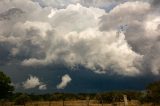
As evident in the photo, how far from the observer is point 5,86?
85.2 meters

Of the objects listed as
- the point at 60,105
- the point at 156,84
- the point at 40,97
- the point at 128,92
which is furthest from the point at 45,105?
the point at 40,97

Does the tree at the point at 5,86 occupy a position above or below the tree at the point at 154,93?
above

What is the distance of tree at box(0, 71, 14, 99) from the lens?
84.9 metres

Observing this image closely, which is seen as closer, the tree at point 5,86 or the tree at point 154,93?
the tree at point 154,93

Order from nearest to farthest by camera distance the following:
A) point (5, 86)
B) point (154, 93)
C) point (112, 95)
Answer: point (154, 93)
point (112, 95)
point (5, 86)

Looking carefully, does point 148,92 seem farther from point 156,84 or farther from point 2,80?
point 2,80

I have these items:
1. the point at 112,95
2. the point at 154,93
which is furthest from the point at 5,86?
the point at 154,93

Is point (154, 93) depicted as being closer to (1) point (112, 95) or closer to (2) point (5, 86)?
(1) point (112, 95)

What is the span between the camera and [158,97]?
203 ft

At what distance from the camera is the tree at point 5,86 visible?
84.9 meters

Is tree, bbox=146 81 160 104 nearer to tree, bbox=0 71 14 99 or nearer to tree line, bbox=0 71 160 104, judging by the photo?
tree line, bbox=0 71 160 104

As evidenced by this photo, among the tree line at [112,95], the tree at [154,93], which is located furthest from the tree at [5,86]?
the tree at [154,93]

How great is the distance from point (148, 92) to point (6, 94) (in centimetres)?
3635

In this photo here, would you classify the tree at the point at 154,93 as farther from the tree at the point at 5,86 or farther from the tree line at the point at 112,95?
the tree at the point at 5,86
